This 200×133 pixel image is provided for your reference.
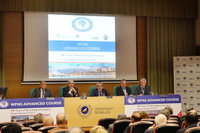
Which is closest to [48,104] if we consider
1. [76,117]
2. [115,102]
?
[76,117]

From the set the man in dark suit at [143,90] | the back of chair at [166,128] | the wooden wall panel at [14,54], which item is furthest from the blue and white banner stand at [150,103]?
the wooden wall panel at [14,54]

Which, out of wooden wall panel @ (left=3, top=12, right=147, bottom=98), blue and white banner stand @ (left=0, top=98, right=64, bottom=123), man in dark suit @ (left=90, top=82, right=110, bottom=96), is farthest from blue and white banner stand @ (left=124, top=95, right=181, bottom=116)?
wooden wall panel @ (left=3, top=12, right=147, bottom=98)

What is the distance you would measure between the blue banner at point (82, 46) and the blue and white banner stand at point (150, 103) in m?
2.86

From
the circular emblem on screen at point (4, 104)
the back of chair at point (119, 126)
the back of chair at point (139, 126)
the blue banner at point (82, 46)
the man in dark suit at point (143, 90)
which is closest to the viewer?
the back of chair at point (139, 126)

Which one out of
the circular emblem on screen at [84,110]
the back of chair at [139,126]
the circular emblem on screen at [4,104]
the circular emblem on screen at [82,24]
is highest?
the circular emblem on screen at [82,24]

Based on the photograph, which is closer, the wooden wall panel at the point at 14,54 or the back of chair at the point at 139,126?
the back of chair at the point at 139,126

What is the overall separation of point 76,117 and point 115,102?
963mm

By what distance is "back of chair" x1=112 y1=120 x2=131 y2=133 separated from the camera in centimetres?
331

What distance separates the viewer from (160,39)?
8.54 m

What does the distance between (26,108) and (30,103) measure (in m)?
0.13

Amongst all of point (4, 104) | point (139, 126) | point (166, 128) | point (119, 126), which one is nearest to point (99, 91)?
point (4, 104)

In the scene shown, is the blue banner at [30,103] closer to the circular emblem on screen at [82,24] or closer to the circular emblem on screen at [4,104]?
the circular emblem on screen at [4,104]

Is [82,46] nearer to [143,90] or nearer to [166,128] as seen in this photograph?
[143,90]

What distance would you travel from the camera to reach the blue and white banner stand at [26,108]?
4793 millimetres
